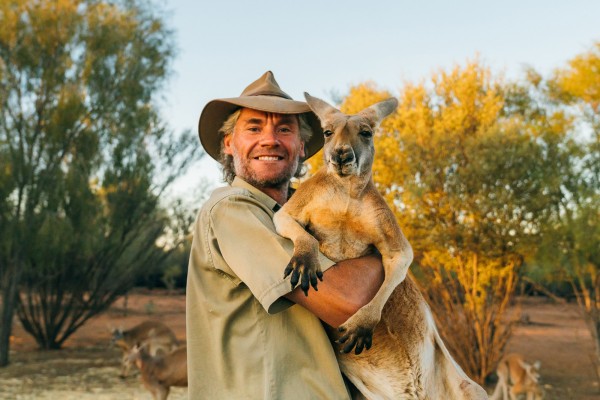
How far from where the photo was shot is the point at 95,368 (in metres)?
15.0

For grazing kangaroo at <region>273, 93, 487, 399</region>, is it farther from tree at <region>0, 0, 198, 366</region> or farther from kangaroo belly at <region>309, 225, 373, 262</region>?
tree at <region>0, 0, 198, 366</region>

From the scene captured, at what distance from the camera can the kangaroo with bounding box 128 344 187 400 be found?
918cm

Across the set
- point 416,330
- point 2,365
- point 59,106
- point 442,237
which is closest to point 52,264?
point 2,365

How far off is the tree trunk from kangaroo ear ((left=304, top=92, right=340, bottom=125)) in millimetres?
14565

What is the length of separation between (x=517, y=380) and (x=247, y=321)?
9137 mm

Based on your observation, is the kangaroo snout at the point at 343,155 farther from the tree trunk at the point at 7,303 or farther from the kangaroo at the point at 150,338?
the tree trunk at the point at 7,303

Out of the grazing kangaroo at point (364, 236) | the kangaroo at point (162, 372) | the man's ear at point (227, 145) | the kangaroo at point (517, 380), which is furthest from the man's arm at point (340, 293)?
the kangaroo at point (517, 380)

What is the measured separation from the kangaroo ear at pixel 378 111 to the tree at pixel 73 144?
13.6 m

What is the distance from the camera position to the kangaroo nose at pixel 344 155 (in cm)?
238

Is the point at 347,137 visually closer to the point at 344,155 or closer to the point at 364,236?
the point at 344,155

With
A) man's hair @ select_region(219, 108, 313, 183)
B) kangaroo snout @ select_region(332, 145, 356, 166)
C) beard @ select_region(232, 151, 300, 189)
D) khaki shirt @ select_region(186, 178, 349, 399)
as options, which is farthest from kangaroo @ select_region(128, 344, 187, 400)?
kangaroo snout @ select_region(332, 145, 356, 166)

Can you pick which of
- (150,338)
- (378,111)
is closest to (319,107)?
(378,111)

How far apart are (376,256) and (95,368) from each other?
46.2ft

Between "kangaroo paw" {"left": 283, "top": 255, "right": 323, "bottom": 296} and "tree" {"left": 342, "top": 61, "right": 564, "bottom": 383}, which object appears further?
"tree" {"left": 342, "top": 61, "right": 564, "bottom": 383}
